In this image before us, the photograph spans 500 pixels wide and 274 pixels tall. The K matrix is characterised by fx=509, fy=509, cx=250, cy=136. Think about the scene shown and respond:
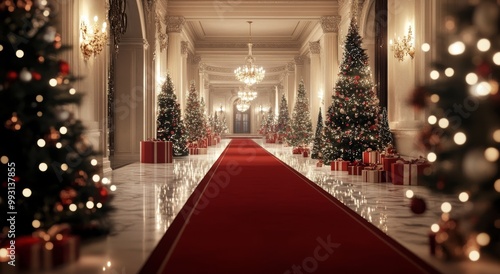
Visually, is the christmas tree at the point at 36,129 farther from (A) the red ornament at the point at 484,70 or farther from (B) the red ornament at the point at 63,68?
(A) the red ornament at the point at 484,70

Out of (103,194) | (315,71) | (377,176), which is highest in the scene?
(315,71)

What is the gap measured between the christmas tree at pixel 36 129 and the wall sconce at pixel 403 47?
314 inches

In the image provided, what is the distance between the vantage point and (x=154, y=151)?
516 inches

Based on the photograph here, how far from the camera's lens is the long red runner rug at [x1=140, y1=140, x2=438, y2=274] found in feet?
11.8

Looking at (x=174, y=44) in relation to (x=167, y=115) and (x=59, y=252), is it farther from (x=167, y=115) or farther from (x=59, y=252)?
(x=59, y=252)

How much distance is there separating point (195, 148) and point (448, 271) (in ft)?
47.7

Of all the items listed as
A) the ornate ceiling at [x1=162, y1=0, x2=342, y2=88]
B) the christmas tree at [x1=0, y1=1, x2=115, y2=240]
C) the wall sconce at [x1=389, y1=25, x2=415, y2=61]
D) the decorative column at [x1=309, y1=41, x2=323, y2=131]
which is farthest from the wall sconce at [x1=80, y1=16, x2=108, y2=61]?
the decorative column at [x1=309, y1=41, x2=323, y2=131]

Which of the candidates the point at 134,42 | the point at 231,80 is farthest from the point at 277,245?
the point at 231,80

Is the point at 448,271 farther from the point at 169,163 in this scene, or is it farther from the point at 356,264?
the point at 169,163

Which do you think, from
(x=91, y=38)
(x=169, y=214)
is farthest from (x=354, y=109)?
(x=169, y=214)

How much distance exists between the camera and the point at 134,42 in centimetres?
1366

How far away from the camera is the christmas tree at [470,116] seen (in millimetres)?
3264

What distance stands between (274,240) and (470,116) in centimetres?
191

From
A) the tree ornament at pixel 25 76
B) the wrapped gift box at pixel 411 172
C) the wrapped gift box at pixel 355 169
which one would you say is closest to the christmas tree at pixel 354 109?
the wrapped gift box at pixel 355 169
